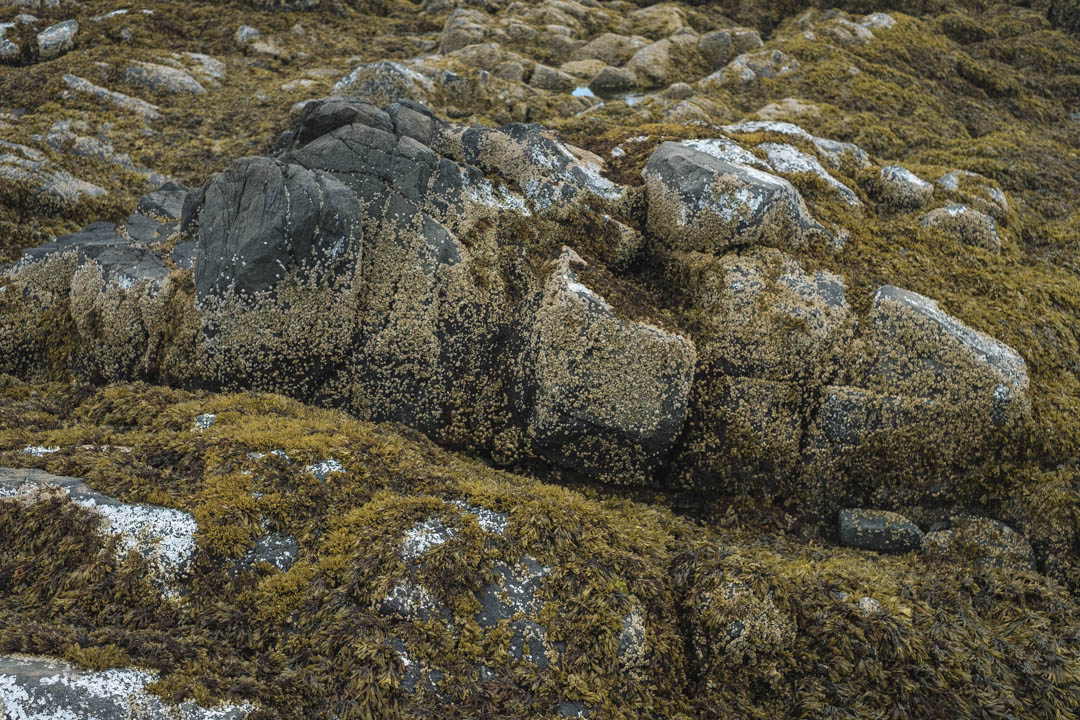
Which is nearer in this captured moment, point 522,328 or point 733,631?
point 733,631

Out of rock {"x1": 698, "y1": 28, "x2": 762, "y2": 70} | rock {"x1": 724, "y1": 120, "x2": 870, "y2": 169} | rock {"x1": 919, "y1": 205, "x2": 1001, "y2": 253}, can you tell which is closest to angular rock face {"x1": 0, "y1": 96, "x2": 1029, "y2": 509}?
rock {"x1": 919, "y1": 205, "x2": 1001, "y2": 253}

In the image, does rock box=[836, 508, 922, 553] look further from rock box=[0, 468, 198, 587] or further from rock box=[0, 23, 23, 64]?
rock box=[0, 23, 23, 64]

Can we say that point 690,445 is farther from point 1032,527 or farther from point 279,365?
point 279,365

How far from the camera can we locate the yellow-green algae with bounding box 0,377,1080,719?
615 cm

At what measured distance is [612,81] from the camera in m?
21.4

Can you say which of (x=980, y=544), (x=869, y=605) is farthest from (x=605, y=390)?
(x=980, y=544)

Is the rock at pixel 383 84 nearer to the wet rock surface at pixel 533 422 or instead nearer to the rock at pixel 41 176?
the wet rock surface at pixel 533 422

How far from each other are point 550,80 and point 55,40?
16032 mm

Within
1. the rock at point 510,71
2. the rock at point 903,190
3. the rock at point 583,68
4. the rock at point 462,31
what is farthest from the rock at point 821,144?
the rock at point 462,31

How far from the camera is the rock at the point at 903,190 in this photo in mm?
13547

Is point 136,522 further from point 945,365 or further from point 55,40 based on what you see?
point 55,40

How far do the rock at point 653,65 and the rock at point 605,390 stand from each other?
49.5ft

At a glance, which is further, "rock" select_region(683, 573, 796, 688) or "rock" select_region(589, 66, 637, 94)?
"rock" select_region(589, 66, 637, 94)

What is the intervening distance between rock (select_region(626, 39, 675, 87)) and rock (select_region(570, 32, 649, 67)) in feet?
1.97
